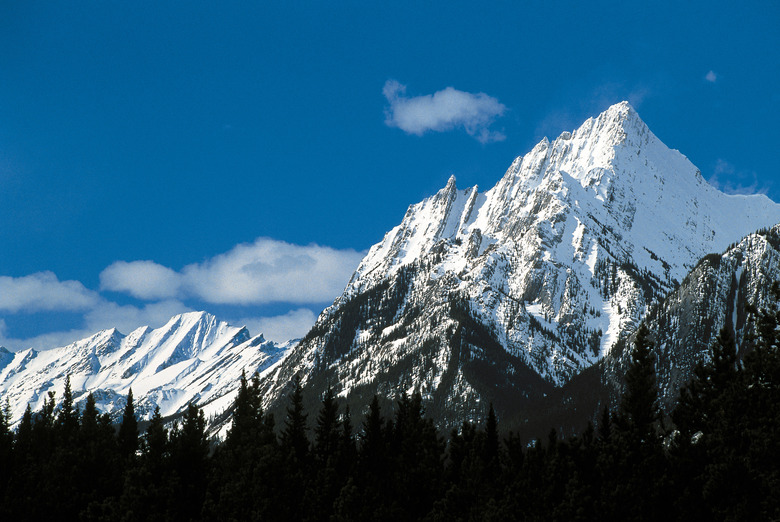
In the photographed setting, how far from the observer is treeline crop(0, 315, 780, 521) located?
51.9m

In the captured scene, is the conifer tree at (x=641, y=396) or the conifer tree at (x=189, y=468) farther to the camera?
the conifer tree at (x=189, y=468)

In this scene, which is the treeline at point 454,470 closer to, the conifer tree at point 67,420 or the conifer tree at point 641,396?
the conifer tree at point 641,396

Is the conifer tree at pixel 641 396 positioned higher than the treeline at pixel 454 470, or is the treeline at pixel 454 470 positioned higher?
the conifer tree at pixel 641 396

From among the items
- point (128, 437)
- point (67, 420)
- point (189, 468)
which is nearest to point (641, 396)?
point (189, 468)

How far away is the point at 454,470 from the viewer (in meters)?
81.9

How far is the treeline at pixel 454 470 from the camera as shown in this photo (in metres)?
51.9

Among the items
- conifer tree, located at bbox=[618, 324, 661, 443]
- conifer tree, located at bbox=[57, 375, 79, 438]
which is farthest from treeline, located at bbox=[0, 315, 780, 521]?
conifer tree, located at bbox=[57, 375, 79, 438]

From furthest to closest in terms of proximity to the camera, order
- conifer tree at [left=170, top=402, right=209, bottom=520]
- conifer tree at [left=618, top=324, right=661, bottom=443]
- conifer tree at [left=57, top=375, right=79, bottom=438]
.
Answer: conifer tree at [left=57, top=375, right=79, bottom=438], conifer tree at [left=170, top=402, right=209, bottom=520], conifer tree at [left=618, top=324, right=661, bottom=443]

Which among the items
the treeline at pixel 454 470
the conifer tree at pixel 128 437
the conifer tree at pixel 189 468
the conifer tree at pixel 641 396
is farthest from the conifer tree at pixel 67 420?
the conifer tree at pixel 641 396

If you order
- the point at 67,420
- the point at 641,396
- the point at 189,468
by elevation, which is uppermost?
the point at 67,420

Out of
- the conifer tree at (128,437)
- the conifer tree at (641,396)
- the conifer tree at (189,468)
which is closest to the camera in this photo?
the conifer tree at (641,396)

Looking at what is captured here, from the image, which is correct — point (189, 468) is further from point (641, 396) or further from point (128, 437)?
point (641, 396)

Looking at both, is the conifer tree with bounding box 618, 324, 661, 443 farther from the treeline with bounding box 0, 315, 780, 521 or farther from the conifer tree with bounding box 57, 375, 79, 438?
the conifer tree with bounding box 57, 375, 79, 438

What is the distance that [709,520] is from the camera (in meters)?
55.2
